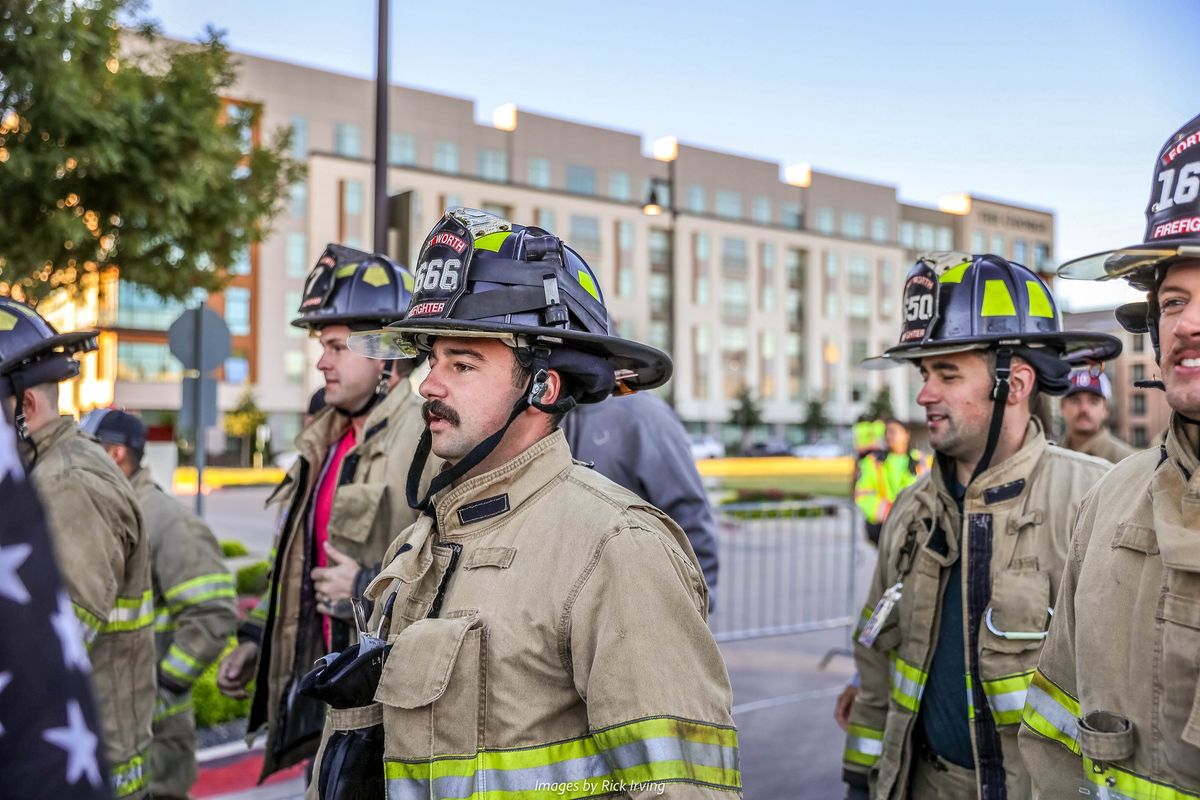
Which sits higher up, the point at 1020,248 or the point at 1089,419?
the point at 1020,248

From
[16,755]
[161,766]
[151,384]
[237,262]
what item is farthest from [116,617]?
[151,384]

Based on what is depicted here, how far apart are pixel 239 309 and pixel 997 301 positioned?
4837cm

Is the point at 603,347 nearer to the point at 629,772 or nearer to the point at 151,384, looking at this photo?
the point at 629,772

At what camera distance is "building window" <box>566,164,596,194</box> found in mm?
57094

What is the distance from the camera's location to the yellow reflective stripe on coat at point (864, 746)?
3303mm

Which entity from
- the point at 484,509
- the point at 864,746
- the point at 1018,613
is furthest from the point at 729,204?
the point at 484,509

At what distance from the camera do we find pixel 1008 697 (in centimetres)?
287

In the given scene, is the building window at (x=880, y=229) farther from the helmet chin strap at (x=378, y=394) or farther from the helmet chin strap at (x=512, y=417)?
the helmet chin strap at (x=512, y=417)

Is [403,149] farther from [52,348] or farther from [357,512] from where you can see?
[357,512]

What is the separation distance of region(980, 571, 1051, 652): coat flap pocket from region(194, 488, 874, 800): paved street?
2.91m

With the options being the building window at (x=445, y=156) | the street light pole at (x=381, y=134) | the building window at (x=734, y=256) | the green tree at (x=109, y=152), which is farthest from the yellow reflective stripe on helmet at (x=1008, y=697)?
the building window at (x=734, y=256)

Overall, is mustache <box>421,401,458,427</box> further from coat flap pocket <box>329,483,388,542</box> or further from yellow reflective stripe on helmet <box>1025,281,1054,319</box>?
yellow reflective stripe on helmet <box>1025,281,1054,319</box>

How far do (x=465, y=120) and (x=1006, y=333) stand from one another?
53.5m

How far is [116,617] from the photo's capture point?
11.0ft
